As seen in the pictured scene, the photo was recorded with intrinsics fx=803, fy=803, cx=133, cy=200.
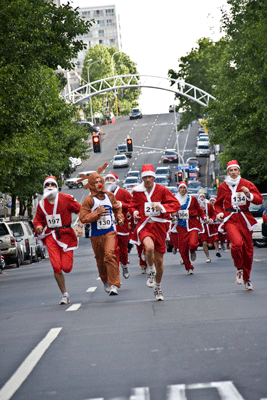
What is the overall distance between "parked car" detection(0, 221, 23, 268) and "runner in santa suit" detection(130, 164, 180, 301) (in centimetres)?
1632

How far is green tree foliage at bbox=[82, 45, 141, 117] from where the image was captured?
149750 millimetres

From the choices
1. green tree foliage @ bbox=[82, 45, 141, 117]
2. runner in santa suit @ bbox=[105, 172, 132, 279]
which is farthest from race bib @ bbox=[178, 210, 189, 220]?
green tree foliage @ bbox=[82, 45, 141, 117]

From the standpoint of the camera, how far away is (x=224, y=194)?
41.4 feet

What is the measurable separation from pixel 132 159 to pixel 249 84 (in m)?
62.9

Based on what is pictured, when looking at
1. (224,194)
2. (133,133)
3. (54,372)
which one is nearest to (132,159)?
(133,133)

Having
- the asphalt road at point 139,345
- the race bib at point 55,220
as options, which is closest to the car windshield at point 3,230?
the asphalt road at point 139,345

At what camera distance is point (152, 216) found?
467 inches

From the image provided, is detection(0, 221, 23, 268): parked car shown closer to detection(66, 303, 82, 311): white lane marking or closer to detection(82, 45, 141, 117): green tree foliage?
detection(66, 303, 82, 311): white lane marking

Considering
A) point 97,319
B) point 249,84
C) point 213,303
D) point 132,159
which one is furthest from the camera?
point 132,159

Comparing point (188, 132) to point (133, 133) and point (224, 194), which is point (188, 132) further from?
point (224, 194)

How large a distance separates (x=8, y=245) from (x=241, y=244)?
1780cm

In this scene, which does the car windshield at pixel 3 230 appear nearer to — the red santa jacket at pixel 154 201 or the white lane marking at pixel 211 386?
the red santa jacket at pixel 154 201

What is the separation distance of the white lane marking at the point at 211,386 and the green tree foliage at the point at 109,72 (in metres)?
135

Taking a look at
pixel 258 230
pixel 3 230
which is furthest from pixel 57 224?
pixel 258 230
